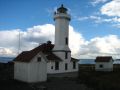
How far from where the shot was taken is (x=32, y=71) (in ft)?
90.7

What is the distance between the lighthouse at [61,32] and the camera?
129ft

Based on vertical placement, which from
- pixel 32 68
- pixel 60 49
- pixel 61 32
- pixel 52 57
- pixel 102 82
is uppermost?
pixel 61 32

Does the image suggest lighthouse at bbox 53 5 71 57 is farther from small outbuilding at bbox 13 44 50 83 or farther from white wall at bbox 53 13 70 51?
small outbuilding at bbox 13 44 50 83

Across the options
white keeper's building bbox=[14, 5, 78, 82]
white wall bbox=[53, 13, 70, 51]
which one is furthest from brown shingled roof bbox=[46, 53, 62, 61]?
white wall bbox=[53, 13, 70, 51]

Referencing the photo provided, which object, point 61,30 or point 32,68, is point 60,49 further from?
point 32,68

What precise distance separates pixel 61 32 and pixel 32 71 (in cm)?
1348

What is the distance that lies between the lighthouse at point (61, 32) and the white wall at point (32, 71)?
1060 cm

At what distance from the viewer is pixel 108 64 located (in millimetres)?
54438

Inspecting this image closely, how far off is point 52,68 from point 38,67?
8.26m

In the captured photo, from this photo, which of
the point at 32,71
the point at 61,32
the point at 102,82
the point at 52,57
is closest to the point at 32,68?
the point at 32,71

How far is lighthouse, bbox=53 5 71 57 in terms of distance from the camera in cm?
3922

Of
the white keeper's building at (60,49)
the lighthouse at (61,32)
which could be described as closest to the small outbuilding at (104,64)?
the white keeper's building at (60,49)

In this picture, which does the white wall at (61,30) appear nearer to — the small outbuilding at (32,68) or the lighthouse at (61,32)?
the lighthouse at (61,32)

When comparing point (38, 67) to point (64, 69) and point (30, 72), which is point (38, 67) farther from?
point (64, 69)
